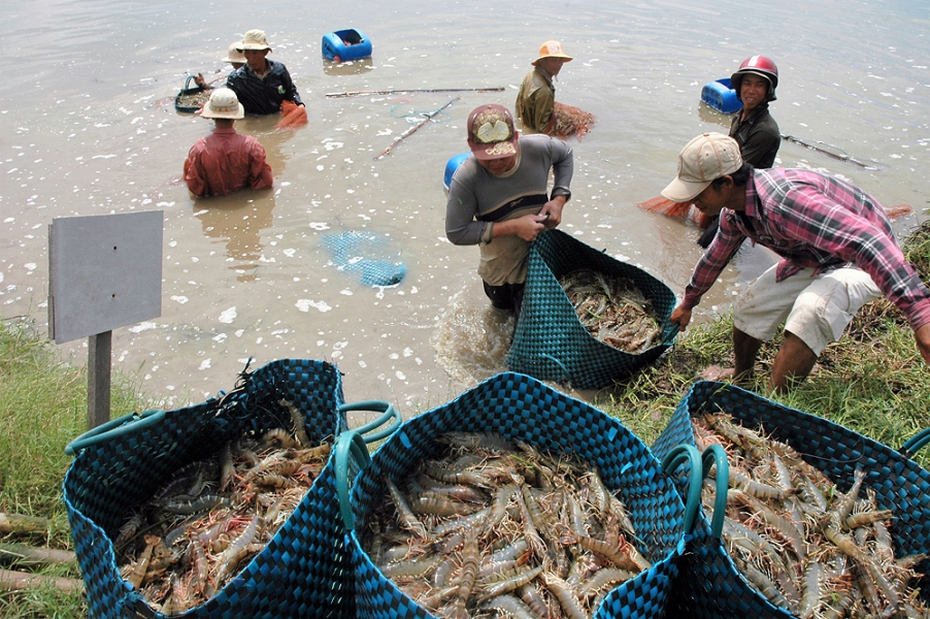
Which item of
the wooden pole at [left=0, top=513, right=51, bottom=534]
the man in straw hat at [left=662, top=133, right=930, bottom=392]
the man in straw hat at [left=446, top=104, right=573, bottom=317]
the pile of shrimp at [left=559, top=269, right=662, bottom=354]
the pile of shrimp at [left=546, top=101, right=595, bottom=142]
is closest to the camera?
the wooden pole at [left=0, top=513, right=51, bottom=534]

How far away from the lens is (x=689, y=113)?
35.6 feet

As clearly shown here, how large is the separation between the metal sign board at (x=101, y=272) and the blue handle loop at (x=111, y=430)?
371 mm

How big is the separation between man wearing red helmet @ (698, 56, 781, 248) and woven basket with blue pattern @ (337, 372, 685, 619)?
423 centimetres

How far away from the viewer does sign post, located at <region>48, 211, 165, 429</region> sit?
2318mm

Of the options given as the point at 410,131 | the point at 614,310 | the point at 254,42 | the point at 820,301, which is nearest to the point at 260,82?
the point at 254,42

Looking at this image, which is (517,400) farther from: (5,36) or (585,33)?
(5,36)

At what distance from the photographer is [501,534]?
229 cm

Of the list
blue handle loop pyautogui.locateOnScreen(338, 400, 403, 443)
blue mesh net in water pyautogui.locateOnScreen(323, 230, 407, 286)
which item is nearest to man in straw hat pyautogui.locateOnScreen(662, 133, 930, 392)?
blue handle loop pyautogui.locateOnScreen(338, 400, 403, 443)

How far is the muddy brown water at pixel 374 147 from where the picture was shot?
18.3ft

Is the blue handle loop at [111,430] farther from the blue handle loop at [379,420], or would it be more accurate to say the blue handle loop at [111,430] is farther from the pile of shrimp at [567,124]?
the pile of shrimp at [567,124]

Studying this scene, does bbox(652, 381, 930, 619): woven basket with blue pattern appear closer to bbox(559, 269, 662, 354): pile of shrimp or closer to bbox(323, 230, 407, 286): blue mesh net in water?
bbox(559, 269, 662, 354): pile of shrimp

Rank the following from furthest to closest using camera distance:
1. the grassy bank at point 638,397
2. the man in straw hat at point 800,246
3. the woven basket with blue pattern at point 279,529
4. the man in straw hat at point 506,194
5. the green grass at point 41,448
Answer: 1. the man in straw hat at point 506,194
2. the man in straw hat at point 800,246
3. the grassy bank at point 638,397
4. the green grass at point 41,448
5. the woven basket with blue pattern at point 279,529

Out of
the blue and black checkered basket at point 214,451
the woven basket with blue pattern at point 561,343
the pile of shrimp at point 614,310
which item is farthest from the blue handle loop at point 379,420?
the pile of shrimp at point 614,310

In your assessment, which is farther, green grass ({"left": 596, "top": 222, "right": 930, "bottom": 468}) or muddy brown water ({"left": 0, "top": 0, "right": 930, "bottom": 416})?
muddy brown water ({"left": 0, "top": 0, "right": 930, "bottom": 416})
